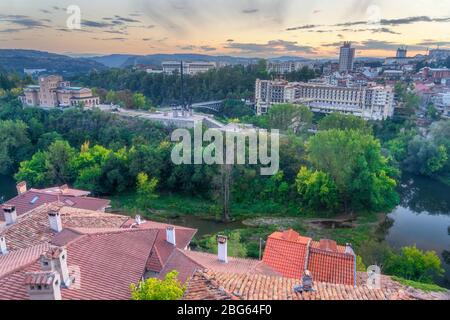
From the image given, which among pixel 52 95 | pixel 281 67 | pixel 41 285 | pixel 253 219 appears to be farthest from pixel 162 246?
pixel 281 67

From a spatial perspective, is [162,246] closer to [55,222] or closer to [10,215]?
[55,222]

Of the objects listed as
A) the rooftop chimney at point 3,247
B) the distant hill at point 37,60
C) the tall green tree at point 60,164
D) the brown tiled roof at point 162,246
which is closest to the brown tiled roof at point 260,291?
the brown tiled roof at point 162,246

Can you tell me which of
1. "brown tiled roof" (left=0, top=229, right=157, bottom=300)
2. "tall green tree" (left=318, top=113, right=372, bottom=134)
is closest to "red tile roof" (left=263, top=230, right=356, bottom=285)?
"brown tiled roof" (left=0, top=229, right=157, bottom=300)

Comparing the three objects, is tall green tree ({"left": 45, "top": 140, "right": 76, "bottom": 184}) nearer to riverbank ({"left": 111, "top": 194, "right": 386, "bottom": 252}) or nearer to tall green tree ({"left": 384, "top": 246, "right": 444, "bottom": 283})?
riverbank ({"left": 111, "top": 194, "right": 386, "bottom": 252})
